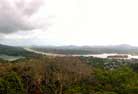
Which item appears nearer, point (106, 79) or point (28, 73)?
point (106, 79)

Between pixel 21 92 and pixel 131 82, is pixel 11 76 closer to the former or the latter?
pixel 21 92

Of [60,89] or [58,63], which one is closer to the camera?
[60,89]

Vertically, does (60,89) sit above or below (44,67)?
below

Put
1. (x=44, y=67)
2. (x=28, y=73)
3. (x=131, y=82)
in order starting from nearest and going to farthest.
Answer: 1. (x=131, y=82)
2. (x=28, y=73)
3. (x=44, y=67)

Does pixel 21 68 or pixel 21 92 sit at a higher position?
pixel 21 68

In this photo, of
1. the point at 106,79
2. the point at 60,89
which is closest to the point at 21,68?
the point at 60,89

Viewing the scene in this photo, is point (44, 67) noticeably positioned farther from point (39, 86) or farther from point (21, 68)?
point (39, 86)

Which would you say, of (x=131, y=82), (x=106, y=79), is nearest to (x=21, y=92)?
(x=106, y=79)

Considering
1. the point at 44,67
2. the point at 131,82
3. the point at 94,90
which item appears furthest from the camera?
the point at 44,67

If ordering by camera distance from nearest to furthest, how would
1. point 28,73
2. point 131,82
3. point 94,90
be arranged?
1. point 94,90
2. point 131,82
3. point 28,73
